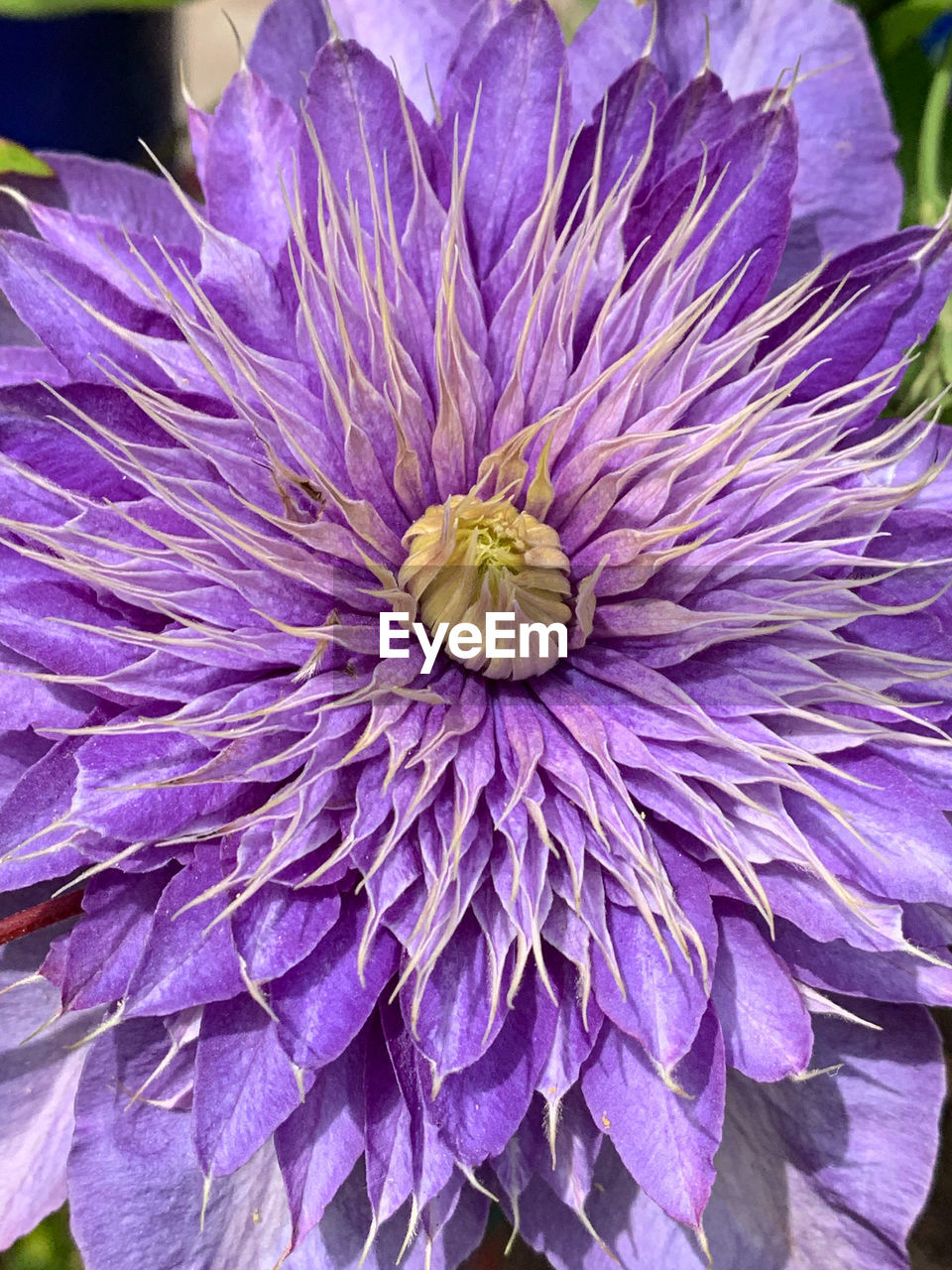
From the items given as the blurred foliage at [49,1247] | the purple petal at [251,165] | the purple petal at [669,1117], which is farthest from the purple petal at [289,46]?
the blurred foliage at [49,1247]

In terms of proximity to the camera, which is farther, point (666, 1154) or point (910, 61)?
point (910, 61)

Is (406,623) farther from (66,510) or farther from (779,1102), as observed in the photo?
(779,1102)

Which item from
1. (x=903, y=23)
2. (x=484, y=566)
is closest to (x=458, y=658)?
(x=484, y=566)

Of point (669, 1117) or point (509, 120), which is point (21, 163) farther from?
point (669, 1117)

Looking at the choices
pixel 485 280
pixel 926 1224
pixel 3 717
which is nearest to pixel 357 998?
pixel 3 717

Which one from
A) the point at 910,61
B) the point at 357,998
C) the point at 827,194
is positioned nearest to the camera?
the point at 357,998

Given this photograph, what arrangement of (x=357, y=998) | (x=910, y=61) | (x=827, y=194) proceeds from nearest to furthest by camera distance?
1. (x=357, y=998)
2. (x=827, y=194)
3. (x=910, y=61)
